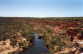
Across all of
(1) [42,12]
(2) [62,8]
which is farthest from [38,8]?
(2) [62,8]

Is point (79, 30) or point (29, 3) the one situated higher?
point (29, 3)

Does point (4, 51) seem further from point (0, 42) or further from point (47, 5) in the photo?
point (47, 5)

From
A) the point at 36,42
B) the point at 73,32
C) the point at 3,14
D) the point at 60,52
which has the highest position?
the point at 3,14

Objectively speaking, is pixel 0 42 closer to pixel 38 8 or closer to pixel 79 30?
pixel 38 8

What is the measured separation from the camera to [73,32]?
2.19 meters

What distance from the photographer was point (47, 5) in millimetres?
2158

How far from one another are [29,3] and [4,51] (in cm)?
93

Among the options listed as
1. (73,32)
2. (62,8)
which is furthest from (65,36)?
(62,8)

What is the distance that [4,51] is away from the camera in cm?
199

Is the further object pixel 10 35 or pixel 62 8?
pixel 62 8

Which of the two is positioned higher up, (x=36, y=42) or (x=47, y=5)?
(x=47, y=5)

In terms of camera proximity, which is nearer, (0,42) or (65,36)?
(0,42)

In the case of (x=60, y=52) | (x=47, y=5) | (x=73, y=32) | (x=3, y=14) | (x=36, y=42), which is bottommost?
(x=60, y=52)

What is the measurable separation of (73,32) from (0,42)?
51.4 inches
